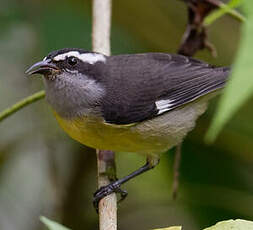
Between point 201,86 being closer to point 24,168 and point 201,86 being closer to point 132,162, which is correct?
point 132,162

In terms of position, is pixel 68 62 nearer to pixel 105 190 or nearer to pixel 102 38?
pixel 102 38

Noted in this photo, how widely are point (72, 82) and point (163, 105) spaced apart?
0.55 meters

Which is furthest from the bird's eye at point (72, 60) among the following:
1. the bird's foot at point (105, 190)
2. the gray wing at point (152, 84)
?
the bird's foot at point (105, 190)

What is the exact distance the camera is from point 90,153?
12.2ft

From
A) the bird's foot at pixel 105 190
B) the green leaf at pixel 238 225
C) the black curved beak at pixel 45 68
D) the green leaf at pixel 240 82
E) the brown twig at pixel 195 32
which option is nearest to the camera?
the green leaf at pixel 240 82

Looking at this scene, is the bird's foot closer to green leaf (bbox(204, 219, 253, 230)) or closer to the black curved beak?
the black curved beak

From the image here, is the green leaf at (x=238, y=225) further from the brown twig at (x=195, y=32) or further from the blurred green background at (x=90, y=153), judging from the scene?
the blurred green background at (x=90, y=153)

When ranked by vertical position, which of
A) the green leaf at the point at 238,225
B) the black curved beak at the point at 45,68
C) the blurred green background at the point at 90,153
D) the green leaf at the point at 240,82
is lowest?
the blurred green background at the point at 90,153

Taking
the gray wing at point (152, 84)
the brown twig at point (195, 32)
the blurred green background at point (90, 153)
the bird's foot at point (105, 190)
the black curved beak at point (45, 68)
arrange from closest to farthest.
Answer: the bird's foot at point (105, 190) → the black curved beak at point (45, 68) → the gray wing at point (152, 84) → the brown twig at point (195, 32) → the blurred green background at point (90, 153)

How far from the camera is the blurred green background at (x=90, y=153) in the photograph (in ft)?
11.6

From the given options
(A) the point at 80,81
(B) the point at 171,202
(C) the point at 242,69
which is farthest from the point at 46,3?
(C) the point at 242,69

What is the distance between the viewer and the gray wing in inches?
114

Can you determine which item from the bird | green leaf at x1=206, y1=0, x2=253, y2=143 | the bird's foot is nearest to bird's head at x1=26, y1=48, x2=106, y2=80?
the bird

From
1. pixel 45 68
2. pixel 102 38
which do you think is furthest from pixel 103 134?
pixel 102 38
